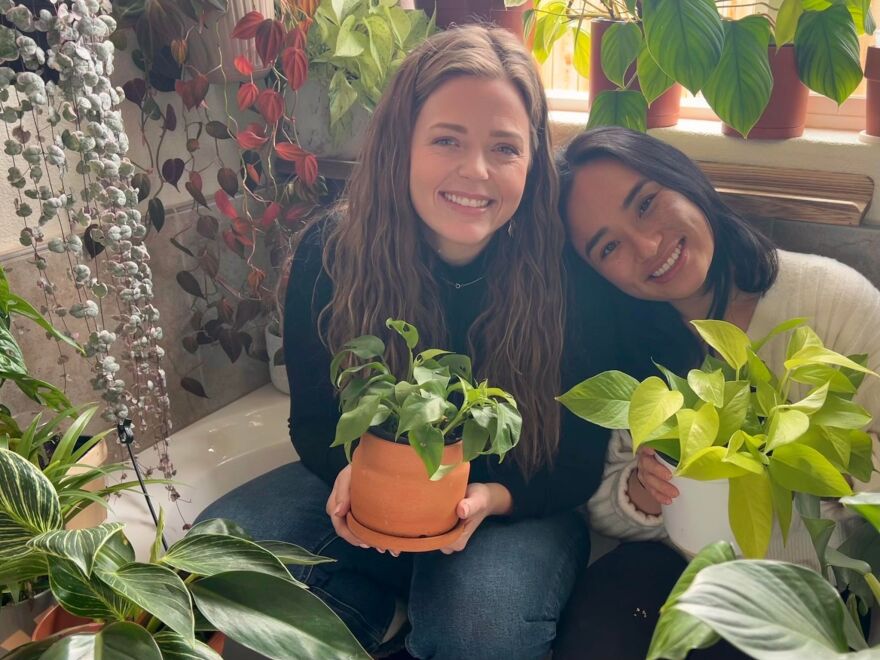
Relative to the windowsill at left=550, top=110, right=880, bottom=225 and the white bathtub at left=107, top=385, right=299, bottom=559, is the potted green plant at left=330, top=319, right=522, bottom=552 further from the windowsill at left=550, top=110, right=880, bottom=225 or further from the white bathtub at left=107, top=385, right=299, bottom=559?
the windowsill at left=550, top=110, right=880, bottom=225

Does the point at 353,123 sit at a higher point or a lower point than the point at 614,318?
higher

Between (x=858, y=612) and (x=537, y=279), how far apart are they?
23.3 inches

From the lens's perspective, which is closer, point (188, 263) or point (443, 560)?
point (443, 560)

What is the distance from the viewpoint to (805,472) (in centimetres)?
81

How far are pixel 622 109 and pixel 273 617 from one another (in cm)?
90

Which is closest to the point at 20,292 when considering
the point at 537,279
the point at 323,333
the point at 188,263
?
the point at 188,263

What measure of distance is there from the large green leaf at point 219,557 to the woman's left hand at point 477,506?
29 centimetres

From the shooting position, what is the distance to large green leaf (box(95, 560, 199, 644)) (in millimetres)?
742

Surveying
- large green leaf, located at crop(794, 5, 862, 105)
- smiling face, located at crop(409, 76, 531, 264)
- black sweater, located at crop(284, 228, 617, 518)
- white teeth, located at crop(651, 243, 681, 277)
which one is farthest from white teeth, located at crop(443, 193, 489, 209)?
large green leaf, located at crop(794, 5, 862, 105)

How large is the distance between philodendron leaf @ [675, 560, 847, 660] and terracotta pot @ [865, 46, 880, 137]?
89 centimetres

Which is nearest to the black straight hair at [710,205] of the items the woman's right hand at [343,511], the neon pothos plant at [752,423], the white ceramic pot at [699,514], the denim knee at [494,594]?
the neon pothos plant at [752,423]

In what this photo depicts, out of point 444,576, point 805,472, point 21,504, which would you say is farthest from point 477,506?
point 21,504

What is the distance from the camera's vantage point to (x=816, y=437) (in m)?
0.86

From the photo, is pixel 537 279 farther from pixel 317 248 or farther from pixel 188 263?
pixel 188 263
